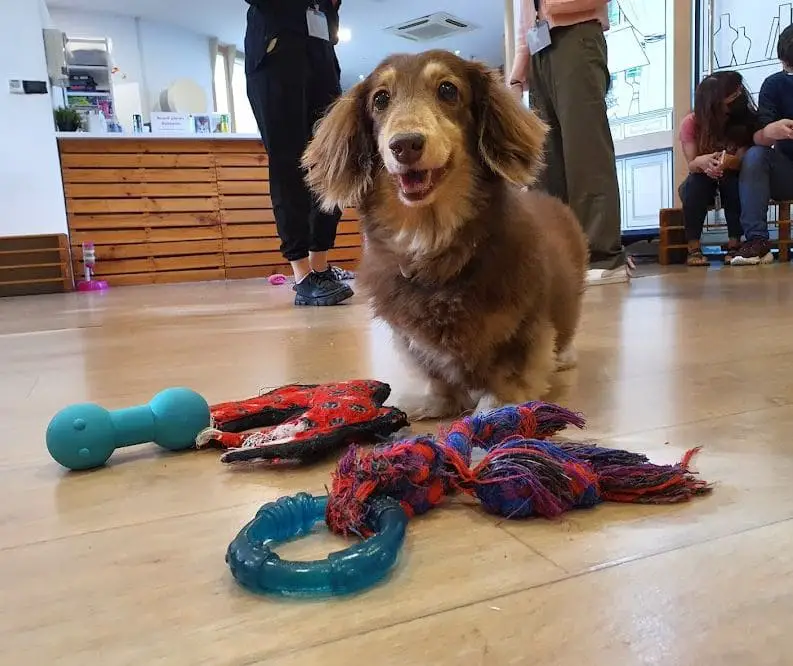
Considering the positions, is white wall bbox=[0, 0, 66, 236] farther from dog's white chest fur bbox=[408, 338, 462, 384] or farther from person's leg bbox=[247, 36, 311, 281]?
dog's white chest fur bbox=[408, 338, 462, 384]

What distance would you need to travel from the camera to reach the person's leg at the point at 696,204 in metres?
4.86

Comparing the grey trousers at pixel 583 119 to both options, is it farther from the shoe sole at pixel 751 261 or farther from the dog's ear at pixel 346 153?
the dog's ear at pixel 346 153

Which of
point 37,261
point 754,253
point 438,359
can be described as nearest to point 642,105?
point 754,253

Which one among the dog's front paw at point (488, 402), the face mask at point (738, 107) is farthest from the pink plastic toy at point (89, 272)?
the dog's front paw at point (488, 402)


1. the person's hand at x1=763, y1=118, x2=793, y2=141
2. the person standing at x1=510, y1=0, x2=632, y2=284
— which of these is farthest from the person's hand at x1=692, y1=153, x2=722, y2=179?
the person standing at x1=510, y1=0, x2=632, y2=284

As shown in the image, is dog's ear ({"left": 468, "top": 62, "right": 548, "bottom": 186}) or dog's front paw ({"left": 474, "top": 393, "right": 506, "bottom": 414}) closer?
dog's front paw ({"left": 474, "top": 393, "right": 506, "bottom": 414})

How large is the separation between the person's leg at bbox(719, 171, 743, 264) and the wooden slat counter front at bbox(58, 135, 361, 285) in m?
3.35

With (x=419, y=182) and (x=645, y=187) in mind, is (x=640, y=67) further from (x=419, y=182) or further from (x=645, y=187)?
(x=419, y=182)

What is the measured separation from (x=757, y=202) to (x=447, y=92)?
12.9 ft

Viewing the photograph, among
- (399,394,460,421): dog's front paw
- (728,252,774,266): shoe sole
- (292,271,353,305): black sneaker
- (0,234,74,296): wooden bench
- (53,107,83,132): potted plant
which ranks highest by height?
(53,107,83,132): potted plant

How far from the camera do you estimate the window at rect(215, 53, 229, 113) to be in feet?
33.2

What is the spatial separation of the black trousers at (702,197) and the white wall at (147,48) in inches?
274

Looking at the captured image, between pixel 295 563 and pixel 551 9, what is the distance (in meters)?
3.04

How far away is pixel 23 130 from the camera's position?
634 cm
